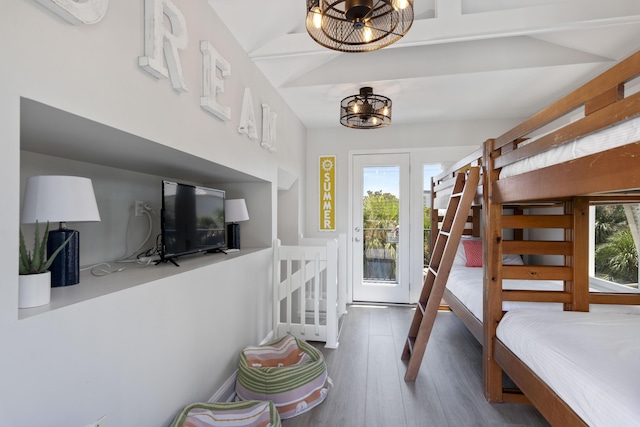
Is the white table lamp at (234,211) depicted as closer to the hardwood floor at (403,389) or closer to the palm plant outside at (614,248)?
the hardwood floor at (403,389)

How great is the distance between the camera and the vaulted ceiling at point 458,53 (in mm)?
2031

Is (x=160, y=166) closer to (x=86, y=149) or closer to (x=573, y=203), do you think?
(x=86, y=149)

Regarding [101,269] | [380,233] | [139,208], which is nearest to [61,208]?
[101,269]

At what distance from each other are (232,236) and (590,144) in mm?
2371

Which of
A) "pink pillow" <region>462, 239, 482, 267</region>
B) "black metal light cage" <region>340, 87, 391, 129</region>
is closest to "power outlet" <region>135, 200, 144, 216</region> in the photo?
"black metal light cage" <region>340, 87, 391, 129</region>

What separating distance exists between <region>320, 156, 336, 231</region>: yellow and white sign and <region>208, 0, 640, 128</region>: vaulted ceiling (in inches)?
34.6

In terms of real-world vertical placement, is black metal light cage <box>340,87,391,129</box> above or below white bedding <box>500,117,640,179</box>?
above

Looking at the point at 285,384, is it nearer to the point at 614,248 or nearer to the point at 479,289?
the point at 479,289

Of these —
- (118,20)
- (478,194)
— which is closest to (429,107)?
(478,194)

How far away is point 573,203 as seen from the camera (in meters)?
1.92

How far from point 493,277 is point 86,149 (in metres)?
2.35

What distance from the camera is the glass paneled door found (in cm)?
409

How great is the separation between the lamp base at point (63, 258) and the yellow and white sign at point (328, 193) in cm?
319

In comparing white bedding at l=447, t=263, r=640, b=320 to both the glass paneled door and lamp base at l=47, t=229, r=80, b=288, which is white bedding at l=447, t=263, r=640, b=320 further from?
lamp base at l=47, t=229, r=80, b=288
